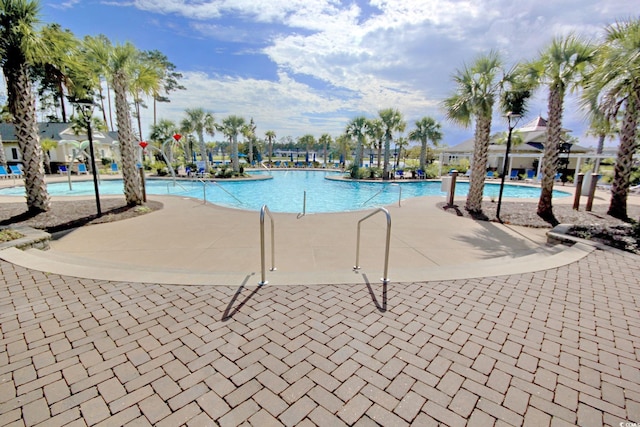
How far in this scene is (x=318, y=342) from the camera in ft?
9.01

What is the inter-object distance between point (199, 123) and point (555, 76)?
27.7 metres

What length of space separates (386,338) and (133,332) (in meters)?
2.49

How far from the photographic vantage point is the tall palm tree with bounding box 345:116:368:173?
28795 millimetres

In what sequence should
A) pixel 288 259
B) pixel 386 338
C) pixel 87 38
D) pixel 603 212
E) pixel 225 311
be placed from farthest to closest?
pixel 603 212 → pixel 87 38 → pixel 288 259 → pixel 225 311 → pixel 386 338

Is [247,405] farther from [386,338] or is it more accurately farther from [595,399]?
[595,399]

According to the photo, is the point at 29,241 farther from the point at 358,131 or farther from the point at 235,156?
the point at 358,131

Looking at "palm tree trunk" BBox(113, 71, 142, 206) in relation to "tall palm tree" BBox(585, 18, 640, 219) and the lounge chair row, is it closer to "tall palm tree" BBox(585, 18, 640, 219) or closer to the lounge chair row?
"tall palm tree" BBox(585, 18, 640, 219)

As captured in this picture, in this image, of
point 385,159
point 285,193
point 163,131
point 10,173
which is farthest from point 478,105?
point 163,131

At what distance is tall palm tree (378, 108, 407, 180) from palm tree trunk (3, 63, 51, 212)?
23.5m

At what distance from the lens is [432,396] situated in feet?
7.02

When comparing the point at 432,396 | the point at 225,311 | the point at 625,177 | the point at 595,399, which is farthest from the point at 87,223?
the point at 625,177

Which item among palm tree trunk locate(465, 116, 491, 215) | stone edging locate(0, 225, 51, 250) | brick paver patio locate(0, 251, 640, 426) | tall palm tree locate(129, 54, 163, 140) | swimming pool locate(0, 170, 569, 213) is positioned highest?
tall palm tree locate(129, 54, 163, 140)

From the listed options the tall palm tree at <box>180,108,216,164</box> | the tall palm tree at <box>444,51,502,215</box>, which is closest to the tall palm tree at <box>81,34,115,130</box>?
the tall palm tree at <box>444,51,502,215</box>

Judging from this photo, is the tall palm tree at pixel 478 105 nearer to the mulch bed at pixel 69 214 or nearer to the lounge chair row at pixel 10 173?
the mulch bed at pixel 69 214
